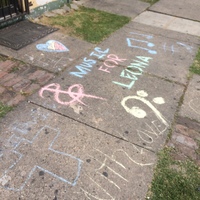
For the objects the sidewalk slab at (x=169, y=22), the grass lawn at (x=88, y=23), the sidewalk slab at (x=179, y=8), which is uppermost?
the grass lawn at (x=88, y=23)

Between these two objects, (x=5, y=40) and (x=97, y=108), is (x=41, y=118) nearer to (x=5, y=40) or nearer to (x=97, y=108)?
(x=97, y=108)

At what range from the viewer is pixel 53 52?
402 cm

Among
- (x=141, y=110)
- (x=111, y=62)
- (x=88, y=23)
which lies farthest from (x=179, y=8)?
(x=141, y=110)

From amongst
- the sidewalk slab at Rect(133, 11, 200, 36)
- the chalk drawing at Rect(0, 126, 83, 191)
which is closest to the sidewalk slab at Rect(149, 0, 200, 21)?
the sidewalk slab at Rect(133, 11, 200, 36)

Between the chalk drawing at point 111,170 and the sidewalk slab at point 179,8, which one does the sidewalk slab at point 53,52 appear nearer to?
the chalk drawing at point 111,170

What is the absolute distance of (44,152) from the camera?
2.32 metres

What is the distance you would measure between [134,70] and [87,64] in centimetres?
73

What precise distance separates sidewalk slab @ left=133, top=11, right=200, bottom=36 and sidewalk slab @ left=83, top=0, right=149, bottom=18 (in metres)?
0.27

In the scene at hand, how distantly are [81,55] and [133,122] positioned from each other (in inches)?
69.0

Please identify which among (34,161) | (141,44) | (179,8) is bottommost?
(179,8)

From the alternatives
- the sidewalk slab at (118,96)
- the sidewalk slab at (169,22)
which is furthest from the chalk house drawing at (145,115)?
the sidewalk slab at (169,22)

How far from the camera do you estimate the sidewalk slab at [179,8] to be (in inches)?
262

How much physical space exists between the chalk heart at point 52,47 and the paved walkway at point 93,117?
3.0 inches

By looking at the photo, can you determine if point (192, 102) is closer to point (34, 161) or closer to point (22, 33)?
point (34, 161)
